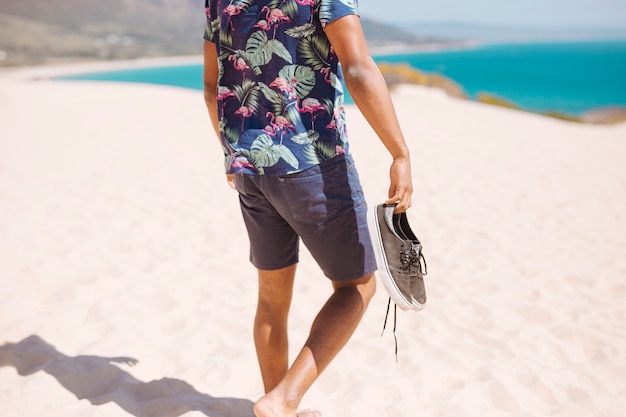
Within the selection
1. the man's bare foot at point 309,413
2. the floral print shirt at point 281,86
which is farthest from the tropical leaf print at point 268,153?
the man's bare foot at point 309,413

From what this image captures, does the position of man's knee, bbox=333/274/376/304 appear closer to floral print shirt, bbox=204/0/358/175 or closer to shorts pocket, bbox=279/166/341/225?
shorts pocket, bbox=279/166/341/225

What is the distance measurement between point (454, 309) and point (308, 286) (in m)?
0.96

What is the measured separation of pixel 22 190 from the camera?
5.86m

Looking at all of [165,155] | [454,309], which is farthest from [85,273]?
[165,155]

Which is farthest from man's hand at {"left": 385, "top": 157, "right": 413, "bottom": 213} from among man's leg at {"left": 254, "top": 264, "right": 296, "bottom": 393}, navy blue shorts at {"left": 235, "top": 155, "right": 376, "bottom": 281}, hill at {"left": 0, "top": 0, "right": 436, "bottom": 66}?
hill at {"left": 0, "top": 0, "right": 436, "bottom": 66}

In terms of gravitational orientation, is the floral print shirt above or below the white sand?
above

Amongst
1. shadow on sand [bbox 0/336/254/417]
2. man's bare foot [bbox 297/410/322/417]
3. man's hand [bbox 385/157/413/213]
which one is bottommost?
man's bare foot [bbox 297/410/322/417]

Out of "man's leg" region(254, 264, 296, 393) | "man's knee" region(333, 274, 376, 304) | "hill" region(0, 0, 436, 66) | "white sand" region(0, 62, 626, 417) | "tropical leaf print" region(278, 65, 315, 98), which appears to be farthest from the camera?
"hill" region(0, 0, 436, 66)

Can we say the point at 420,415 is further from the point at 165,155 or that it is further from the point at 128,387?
the point at 165,155

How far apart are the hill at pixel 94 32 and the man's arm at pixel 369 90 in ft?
251

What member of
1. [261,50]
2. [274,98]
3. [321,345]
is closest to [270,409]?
[321,345]

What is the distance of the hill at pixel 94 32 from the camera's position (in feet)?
291

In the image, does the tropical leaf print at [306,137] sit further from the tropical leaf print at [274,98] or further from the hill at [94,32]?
the hill at [94,32]

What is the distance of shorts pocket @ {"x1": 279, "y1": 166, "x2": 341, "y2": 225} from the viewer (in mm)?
1645
